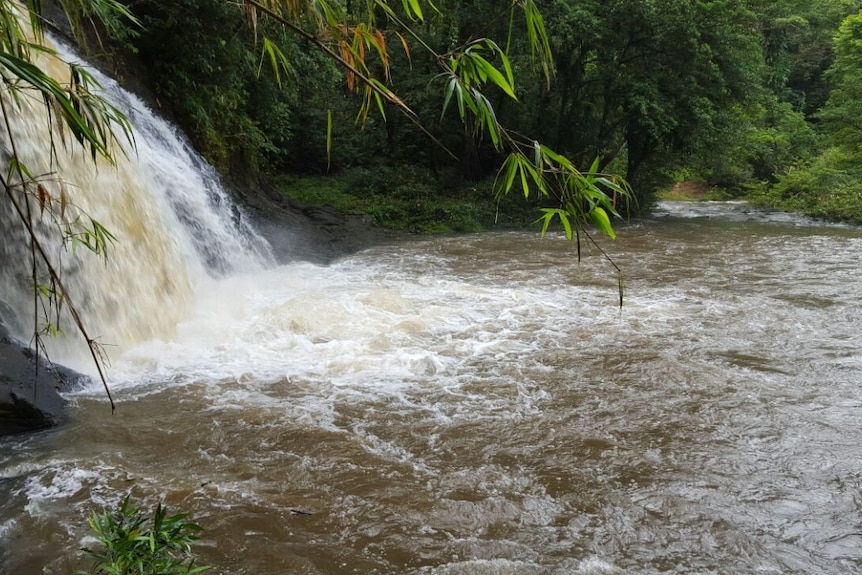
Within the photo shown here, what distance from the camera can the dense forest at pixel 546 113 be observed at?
1312cm

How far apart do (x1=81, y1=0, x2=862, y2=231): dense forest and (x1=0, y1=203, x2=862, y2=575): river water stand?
616cm

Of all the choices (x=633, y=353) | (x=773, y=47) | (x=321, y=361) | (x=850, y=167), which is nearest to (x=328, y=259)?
(x=321, y=361)

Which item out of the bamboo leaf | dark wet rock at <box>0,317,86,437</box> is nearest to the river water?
dark wet rock at <box>0,317,86,437</box>

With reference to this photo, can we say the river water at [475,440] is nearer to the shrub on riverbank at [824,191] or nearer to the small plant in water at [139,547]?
the small plant in water at [139,547]

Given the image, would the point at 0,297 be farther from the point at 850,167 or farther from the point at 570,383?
the point at 850,167

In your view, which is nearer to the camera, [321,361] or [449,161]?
[321,361]

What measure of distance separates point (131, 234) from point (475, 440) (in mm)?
4946

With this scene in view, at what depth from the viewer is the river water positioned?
129 inches

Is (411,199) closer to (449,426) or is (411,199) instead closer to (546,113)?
(546,113)

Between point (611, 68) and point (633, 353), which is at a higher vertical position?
point (611, 68)

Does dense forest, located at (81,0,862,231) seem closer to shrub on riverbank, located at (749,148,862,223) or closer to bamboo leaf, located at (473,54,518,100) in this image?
shrub on riverbank, located at (749,148,862,223)

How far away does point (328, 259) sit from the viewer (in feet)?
39.1

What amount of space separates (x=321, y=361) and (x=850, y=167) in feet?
68.2

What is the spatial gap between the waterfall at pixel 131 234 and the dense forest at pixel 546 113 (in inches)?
85.9
